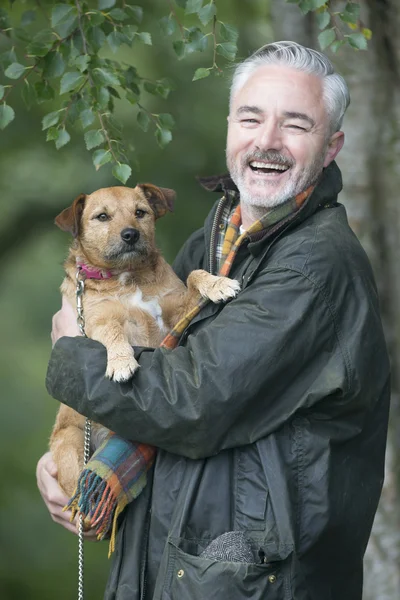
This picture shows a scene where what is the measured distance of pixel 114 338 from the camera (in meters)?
3.46

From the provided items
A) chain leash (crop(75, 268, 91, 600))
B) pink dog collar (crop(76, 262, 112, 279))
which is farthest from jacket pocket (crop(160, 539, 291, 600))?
pink dog collar (crop(76, 262, 112, 279))

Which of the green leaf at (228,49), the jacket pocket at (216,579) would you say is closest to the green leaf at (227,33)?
the green leaf at (228,49)

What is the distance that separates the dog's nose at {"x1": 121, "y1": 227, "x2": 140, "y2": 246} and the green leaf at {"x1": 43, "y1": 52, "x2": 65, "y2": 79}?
721mm

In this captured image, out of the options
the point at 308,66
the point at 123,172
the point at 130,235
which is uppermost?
the point at 308,66

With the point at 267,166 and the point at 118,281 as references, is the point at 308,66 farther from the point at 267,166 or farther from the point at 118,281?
the point at 118,281

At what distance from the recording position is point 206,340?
2.85 meters

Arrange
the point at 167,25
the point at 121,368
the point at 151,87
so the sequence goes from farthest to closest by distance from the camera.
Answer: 1. the point at 151,87
2. the point at 167,25
3. the point at 121,368

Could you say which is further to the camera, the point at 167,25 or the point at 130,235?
the point at 167,25

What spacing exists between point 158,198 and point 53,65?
75 centimetres

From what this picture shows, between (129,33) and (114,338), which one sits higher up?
(129,33)

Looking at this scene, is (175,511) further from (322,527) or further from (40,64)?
(40,64)

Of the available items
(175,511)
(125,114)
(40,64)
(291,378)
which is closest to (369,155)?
(40,64)

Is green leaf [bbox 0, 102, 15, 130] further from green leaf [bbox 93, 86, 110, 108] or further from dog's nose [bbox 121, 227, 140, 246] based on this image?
dog's nose [bbox 121, 227, 140, 246]

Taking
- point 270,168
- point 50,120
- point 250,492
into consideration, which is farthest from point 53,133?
point 250,492
